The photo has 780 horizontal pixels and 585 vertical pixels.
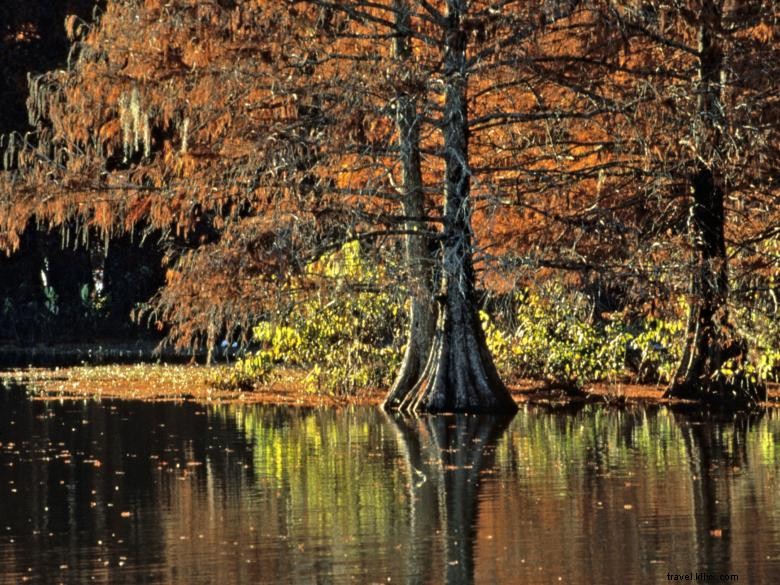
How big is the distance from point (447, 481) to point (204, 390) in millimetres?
16369

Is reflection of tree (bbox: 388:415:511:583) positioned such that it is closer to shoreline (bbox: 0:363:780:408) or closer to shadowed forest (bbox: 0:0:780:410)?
shadowed forest (bbox: 0:0:780:410)

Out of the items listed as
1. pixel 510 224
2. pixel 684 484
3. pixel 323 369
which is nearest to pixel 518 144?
pixel 510 224

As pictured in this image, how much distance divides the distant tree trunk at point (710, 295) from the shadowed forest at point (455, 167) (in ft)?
0.15

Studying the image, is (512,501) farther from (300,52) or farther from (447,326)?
(300,52)

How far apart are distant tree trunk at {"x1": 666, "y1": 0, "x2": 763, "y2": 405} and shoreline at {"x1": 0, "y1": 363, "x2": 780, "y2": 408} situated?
511mm

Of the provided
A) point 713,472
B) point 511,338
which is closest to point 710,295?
point 511,338

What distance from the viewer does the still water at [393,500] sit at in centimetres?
1234

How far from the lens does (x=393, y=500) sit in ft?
52.5

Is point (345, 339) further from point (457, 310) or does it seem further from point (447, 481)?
point (447, 481)

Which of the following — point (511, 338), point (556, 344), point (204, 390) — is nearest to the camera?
point (556, 344)

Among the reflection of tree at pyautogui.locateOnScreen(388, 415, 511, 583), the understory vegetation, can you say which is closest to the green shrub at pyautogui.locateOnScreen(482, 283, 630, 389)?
the understory vegetation

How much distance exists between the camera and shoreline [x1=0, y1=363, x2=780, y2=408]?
28859mm

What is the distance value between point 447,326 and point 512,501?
10.9 metres

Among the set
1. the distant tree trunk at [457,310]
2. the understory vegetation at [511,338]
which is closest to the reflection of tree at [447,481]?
the distant tree trunk at [457,310]
